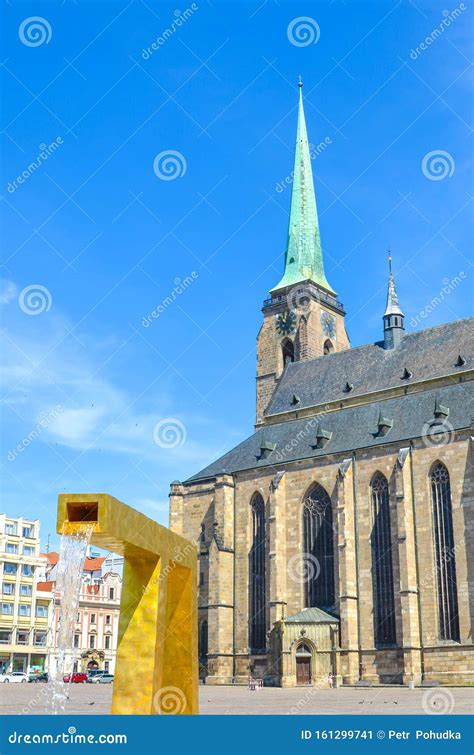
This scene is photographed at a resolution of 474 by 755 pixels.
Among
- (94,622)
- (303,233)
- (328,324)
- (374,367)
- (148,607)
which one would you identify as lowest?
(148,607)

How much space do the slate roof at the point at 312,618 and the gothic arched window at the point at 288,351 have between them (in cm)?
2444

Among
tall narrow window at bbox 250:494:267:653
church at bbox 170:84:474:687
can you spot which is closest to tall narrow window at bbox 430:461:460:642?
church at bbox 170:84:474:687

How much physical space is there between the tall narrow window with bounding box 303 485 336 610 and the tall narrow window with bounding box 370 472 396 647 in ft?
9.48

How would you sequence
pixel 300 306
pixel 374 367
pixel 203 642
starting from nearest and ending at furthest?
1. pixel 203 642
2. pixel 374 367
3. pixel 300 306

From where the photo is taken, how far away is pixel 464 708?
71.3 feet

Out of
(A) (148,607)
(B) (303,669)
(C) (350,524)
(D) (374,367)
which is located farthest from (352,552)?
(A) (148,607)

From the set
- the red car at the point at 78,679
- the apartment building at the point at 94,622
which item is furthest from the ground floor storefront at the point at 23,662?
the red car at the point at 78,679

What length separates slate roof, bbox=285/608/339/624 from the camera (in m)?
43.5

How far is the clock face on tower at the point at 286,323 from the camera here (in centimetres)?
6575

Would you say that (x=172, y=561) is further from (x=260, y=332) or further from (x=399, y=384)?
(x=260, y=332)

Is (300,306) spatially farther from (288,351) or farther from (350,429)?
(350,429)

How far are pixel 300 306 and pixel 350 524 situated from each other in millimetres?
24822

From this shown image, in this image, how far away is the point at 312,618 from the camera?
44.0m
